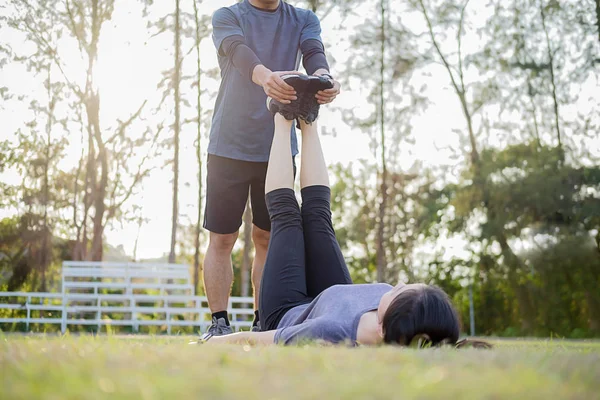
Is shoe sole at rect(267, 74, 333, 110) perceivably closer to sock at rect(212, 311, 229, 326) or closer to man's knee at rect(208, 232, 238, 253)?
man's knee at rect(208, 232, 238, 253)

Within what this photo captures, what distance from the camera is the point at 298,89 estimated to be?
3098 millimetres

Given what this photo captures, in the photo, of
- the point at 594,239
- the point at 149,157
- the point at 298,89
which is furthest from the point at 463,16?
the point at 298,89

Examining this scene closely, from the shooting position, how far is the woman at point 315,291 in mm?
2008

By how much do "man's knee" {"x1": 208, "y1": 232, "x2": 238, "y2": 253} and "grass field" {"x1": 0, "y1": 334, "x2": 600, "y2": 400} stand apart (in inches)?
93.1

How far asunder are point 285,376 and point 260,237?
293cm

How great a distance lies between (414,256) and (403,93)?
5.96m

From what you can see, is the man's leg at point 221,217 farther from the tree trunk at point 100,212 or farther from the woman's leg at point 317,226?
the tree trunk at point 100,212

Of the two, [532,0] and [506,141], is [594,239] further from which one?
[532,0]

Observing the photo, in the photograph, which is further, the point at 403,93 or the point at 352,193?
the point at 352,193

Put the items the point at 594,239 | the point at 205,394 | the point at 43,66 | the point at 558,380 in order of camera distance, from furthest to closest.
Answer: the point at 43,66, the point at 594,239, the point at 558,380, the point at 205,394

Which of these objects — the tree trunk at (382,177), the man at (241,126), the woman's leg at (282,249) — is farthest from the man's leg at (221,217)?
the tree trunk at (382,177)

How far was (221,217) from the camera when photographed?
3662 millimetres

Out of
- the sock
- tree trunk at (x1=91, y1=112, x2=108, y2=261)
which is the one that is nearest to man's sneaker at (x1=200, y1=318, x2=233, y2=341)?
the sock

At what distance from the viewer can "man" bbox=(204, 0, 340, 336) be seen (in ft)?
12.0
